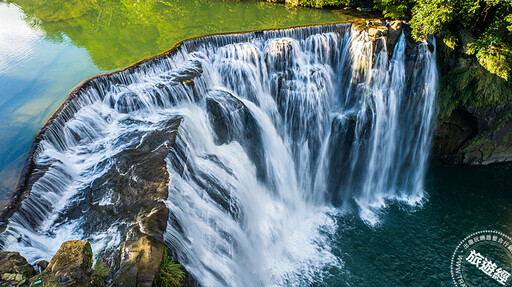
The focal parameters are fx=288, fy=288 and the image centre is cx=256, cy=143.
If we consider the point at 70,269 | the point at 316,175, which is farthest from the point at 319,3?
the point at 70,269

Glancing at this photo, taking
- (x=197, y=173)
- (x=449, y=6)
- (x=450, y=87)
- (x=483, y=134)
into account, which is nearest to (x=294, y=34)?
(x=449, y=6)

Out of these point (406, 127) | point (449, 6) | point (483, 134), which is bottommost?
point (483, 134)

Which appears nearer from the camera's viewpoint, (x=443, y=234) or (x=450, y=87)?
(x=443, y=234)

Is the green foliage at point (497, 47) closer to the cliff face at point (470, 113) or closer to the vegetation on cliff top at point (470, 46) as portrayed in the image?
the vegetation on cliff top at point (470, 46)

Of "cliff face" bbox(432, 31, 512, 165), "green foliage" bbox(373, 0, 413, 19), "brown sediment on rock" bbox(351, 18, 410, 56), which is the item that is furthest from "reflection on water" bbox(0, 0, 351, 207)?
"cliff face" bbox(432, 31, 512, 165)

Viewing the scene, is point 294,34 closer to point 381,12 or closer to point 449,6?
point 449,6

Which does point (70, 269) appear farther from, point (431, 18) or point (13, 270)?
point (431, 18)

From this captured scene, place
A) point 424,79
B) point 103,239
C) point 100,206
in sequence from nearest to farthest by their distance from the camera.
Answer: point 103,239, point 100,206, point 424,79
